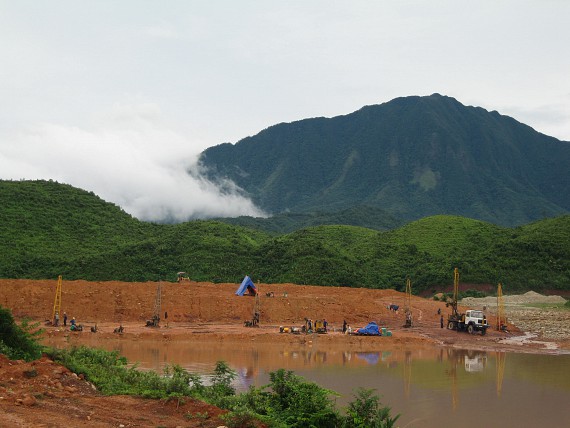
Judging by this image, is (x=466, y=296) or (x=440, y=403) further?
(x=466, y=296)

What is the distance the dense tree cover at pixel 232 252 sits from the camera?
6031cm

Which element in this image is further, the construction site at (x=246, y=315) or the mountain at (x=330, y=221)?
the mountain at (x=330, y=221)

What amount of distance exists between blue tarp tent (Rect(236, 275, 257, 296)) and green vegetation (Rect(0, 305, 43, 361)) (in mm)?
30370

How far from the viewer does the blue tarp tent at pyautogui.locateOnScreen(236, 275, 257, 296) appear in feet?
151

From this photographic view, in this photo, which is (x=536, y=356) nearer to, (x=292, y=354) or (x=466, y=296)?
(x=292, y=354)

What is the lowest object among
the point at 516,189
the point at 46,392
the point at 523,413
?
the point at 523,413

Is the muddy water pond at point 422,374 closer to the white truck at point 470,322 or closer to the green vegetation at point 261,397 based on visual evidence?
the green vegetation at point 261,397

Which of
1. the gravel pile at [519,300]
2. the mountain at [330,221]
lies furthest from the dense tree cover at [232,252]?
the mountain at [330,221]

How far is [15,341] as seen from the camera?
1509cm

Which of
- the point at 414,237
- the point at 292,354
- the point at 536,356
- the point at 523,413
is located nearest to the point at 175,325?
the point at 292,354

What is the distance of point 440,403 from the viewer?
1872 cm

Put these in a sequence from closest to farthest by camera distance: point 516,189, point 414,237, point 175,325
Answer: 1. point 175,325
2. point 414,237
3. point 516,189

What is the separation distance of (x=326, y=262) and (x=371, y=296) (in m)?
11.4

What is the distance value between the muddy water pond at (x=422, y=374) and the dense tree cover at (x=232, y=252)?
2957 cm
